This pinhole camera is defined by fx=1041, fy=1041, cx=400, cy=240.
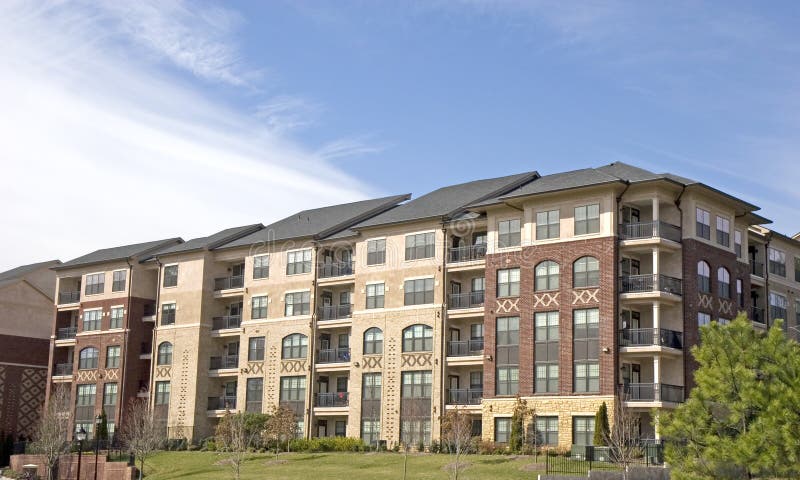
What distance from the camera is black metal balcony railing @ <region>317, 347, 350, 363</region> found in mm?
64500

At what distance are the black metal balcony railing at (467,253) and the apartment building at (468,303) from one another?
0.13m

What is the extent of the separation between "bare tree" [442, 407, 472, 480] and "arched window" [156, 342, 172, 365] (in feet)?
77.4

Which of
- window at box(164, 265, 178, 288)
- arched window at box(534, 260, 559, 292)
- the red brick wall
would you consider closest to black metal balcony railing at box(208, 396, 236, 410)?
window at box(164, 265, 178, 288)

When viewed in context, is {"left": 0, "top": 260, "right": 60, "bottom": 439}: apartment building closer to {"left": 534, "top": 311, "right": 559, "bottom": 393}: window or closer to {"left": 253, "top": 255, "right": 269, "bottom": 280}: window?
{"left": 253, "top": 255, "right": 269, "bottom": 280}: window

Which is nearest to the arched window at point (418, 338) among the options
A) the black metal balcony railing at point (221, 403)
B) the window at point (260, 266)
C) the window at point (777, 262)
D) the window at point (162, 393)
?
the window at point (260, 266)

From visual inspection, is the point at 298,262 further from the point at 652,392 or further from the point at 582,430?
the point at 652,392

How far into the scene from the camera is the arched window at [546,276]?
53.8 meters

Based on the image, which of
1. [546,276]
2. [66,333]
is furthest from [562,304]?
[66,333]

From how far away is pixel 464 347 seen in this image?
5844 cm

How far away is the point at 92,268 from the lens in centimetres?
7838

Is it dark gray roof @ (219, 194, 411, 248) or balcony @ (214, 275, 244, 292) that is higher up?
dark gray roof @ (219, 194, 411, 248)

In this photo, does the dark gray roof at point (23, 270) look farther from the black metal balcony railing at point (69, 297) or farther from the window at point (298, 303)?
the window at point (298, 303)

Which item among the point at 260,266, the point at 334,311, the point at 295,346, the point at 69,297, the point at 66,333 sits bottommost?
the point at 295,346

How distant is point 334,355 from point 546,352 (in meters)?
16.5
